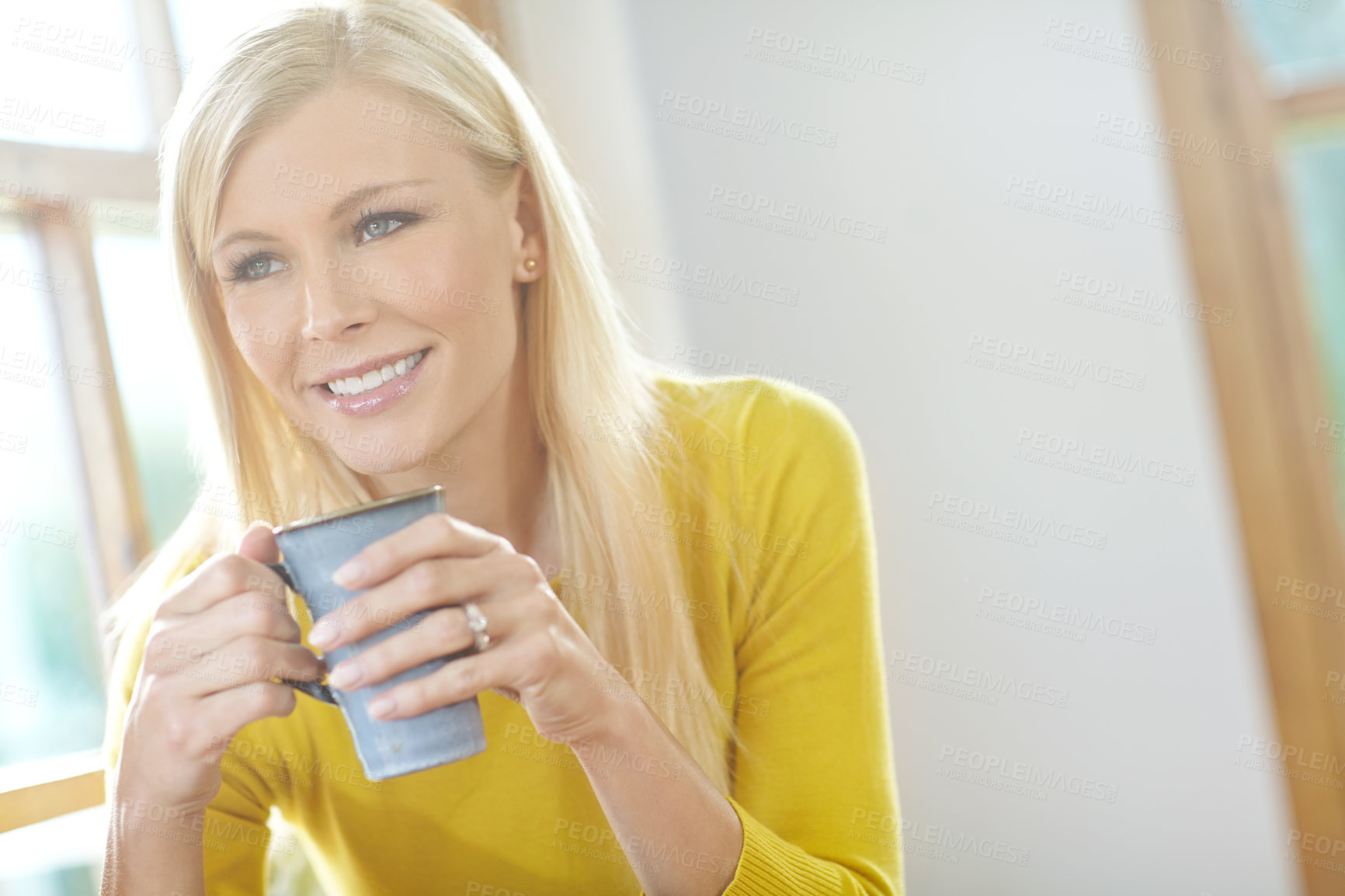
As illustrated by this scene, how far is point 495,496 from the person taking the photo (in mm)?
1021

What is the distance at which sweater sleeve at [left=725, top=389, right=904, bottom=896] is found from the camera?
83cm

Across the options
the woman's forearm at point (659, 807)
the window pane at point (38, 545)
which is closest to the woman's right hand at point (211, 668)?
the woman's forearm at point (659, 807)

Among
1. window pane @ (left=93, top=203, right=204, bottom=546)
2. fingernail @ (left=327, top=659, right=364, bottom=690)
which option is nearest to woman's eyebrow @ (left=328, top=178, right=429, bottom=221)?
fingernail @ (left=327, top=659, right=364, bottom=690)

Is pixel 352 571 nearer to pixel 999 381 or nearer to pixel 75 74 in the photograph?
pixel 75 74

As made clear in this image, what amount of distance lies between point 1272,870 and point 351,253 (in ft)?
6.22

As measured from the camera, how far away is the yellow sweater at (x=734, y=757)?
870mm

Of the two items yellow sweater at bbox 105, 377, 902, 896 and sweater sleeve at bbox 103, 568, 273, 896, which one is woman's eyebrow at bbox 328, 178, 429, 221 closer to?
yellow sweater at bbox 105, 377, 902, 896

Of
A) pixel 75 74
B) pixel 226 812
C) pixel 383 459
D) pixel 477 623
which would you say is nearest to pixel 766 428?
pixel 383 459

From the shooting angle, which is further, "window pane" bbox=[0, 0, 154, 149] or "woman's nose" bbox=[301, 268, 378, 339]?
"window pane" bbox=[0, 0, 154, 149]

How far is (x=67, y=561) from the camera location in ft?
3.87

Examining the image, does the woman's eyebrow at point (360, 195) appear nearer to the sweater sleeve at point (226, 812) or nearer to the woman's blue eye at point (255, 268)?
the woman's blue eye at point (255, 268)

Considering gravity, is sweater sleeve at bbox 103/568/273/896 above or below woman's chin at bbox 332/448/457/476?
below

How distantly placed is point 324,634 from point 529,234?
0.55 meters

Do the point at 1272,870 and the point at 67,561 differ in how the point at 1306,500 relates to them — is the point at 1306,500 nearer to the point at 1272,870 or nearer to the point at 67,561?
the point at 1272,870
